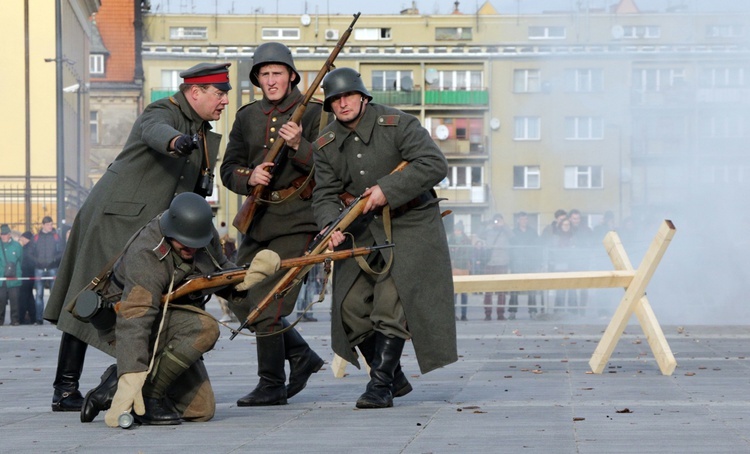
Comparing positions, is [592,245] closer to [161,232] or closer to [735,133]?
[735,133]

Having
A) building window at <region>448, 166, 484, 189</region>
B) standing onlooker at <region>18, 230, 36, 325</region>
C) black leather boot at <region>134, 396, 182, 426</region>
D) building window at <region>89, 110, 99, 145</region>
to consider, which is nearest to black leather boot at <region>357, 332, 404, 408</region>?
black leather boot at <region>134, 396, 182, 426</region>

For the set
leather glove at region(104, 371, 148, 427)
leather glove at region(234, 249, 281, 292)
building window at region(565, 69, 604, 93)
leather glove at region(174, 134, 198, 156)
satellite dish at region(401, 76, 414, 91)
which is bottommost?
leather glove at region(104, 371, 148, 427)

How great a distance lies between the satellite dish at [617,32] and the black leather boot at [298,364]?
19.3 m

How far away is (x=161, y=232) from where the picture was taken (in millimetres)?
7562

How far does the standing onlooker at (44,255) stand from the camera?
23.8 metres

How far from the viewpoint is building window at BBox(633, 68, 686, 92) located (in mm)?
24578

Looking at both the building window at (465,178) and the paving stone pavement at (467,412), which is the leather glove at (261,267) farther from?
the building window at (465,178)

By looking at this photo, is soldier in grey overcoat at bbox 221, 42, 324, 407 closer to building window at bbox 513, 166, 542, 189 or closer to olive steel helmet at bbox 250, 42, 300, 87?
olive steel helmet at bbox 250, 42, 300, 87

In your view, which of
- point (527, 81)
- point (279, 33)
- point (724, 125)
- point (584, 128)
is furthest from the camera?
point (279, 33)

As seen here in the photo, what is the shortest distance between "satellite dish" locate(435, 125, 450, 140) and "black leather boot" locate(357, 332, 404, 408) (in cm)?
6406

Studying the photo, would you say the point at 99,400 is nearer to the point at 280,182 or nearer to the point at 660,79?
the point at 280,182

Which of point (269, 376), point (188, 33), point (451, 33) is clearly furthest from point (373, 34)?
point (269, 376)

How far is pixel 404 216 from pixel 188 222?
1636 millimetres

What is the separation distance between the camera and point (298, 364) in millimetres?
9234
